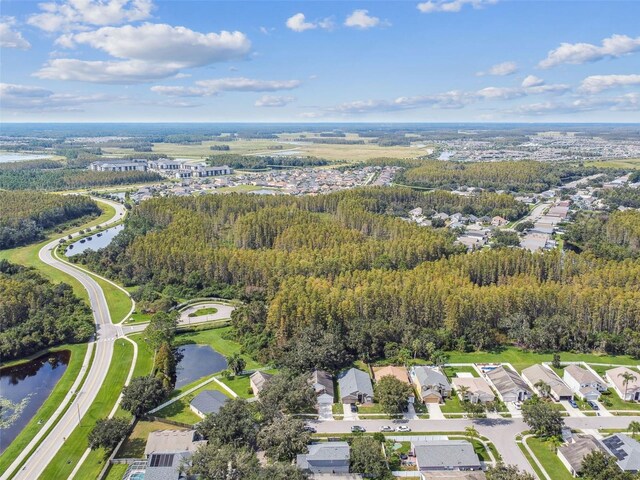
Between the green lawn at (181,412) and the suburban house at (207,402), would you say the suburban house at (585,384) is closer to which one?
the suburban house at (207,402)

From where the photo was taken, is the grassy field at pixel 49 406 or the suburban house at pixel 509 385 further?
the suburban house at pixel 509 385

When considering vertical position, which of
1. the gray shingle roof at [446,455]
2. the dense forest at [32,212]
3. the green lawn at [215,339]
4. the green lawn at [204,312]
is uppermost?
the dense forest at [32,212]

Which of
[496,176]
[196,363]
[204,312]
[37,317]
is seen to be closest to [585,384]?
[196,363]

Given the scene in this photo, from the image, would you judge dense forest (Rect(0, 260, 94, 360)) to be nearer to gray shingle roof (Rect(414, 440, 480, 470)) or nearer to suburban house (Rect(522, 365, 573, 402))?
gray shingle roof (Rect(414, 440, 480, 470))

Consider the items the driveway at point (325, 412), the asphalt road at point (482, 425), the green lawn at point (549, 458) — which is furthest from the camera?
the driveway at point (325, 412)

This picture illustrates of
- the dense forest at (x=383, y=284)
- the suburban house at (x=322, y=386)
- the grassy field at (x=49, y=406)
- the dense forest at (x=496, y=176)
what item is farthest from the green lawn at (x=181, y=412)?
the dense forest at (x=496, y=176)

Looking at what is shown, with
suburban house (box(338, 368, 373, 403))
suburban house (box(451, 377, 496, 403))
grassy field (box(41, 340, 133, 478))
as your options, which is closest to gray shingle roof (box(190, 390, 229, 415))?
grassy field (box(41, 340, 133, 478))

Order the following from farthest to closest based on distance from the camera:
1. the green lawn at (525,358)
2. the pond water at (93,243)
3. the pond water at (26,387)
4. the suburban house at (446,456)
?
the pond water at (93,243) → the green lawn at (525,358) → the pond water at (26,387) → the suburban house at (446,456)
